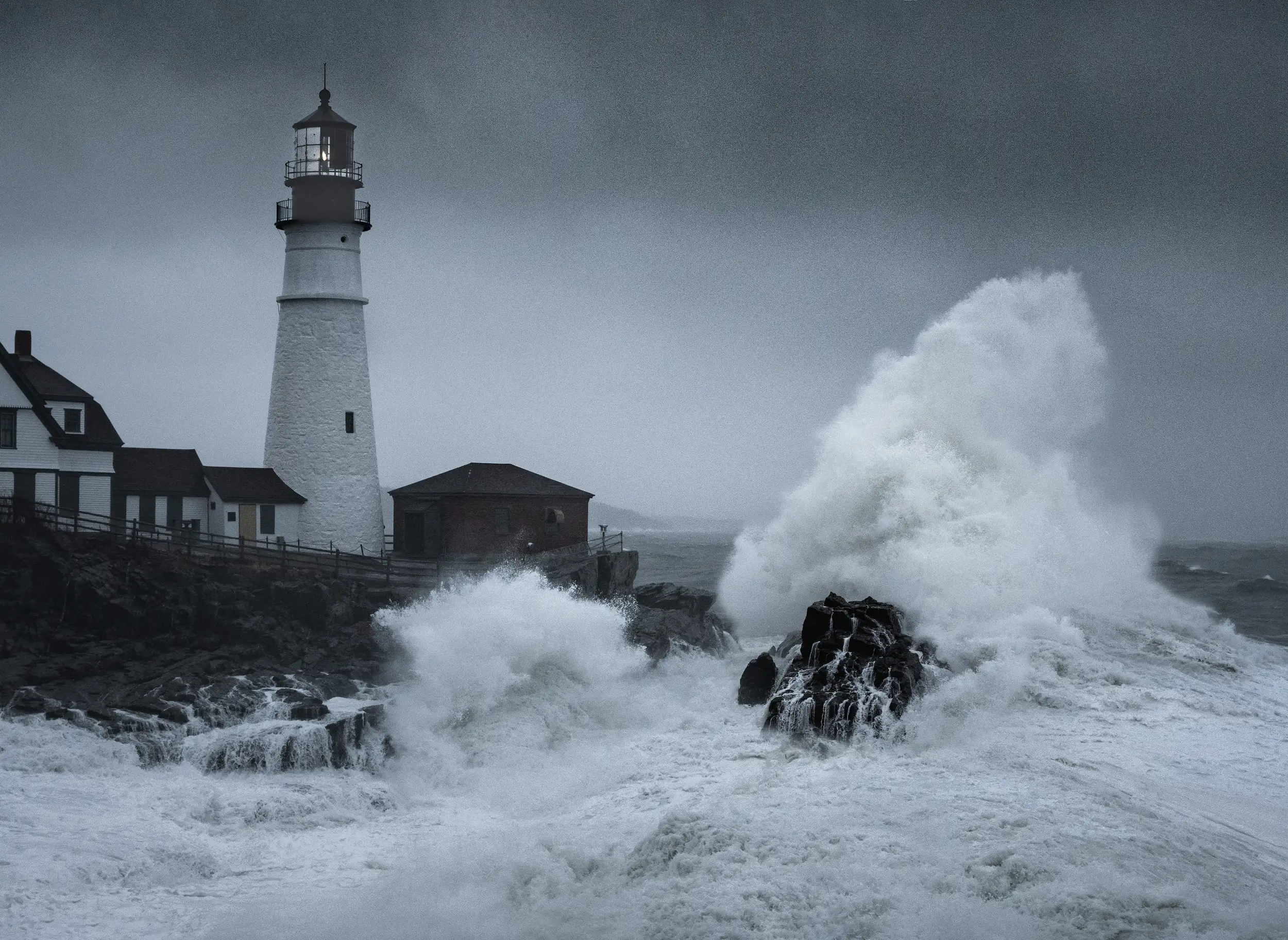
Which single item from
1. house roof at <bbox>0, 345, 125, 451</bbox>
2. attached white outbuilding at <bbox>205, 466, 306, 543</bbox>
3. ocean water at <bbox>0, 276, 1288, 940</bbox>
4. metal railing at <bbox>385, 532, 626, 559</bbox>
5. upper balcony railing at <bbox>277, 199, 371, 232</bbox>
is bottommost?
ocean water at <bbox>0, 276, 1288, 940</bbox>

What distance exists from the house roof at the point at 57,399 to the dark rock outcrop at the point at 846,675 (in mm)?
13369

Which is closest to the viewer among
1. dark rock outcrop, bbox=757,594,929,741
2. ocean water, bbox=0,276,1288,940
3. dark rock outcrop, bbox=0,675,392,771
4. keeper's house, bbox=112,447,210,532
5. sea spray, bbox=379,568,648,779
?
ocean water, bbox=0,276,1288,940

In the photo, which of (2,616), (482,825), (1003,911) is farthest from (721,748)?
(2,616)

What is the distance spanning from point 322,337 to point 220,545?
5.14 metres

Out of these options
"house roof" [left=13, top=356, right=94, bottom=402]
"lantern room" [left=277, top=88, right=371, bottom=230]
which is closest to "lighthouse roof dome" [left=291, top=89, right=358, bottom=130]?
"lantern room" [left=277, top=88, right=371, bottom=230]

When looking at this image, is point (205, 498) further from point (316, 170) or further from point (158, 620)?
point (316, 170)

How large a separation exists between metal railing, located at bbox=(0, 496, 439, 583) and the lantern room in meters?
6.55

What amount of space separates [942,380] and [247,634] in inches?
Result: 658

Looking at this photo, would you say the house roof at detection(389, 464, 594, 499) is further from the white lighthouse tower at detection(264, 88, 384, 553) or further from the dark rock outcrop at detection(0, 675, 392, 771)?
the dark rock outcrop at detection(0, 675, 392, 771)

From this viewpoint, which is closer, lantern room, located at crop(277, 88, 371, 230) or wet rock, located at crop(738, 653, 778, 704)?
wet rock, located at crop(738, 653, 778, 704)

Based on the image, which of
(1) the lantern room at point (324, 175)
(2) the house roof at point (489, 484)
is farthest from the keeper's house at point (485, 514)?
(1) the lantern room at point (324, 175)

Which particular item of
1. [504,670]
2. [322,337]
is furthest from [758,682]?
[322,337]

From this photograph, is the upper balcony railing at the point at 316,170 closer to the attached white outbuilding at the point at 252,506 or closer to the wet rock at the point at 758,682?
the attached white outbuilding at the point at 252,506

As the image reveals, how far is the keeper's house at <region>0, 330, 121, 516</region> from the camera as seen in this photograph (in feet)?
71.6
